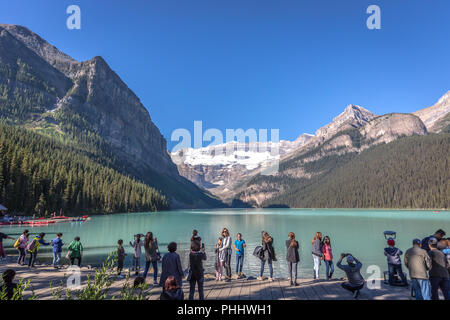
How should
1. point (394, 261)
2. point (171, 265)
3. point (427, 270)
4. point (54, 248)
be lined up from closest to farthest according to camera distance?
point (427, 270), point (171, 265), point (394, 261), point (54, 248)

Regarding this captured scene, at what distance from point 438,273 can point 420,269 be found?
3.16 feet

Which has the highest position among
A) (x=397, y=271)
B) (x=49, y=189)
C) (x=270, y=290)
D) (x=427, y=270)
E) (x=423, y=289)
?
(x=49, y=189)

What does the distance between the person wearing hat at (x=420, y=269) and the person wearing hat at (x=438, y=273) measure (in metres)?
0.48

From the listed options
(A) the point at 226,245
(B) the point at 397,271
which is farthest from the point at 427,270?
(A) the point at 226,245

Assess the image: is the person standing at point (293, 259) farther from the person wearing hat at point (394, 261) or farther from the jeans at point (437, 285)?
the jeans at point (437, 285)

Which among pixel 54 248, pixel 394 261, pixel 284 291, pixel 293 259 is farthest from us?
pixel 54 248

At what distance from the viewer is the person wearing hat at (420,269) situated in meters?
9.84

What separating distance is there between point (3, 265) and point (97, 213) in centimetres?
12405

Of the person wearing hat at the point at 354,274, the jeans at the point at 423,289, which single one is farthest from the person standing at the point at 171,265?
the jeans at the point at 423,289

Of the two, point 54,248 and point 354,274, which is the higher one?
point 354,274

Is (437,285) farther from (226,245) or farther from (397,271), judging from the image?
(226,245)

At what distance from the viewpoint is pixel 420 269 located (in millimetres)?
9891

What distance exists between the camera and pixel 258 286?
14.0m
